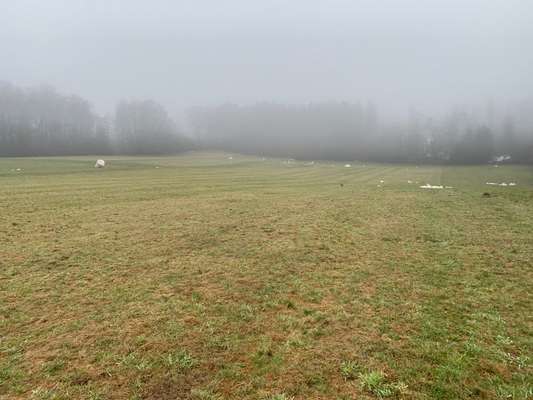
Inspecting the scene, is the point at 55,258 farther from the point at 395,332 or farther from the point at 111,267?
the point at 395,332

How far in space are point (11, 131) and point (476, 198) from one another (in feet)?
724

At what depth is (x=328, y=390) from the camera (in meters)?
5.44

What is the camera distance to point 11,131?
555 feet

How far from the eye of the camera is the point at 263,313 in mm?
8242

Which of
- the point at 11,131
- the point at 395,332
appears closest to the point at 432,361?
the point at 395,332

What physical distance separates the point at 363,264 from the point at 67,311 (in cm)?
1027

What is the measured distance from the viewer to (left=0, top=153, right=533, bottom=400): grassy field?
566 centimetres

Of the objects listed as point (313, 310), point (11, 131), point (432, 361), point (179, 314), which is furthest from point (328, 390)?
point (11, 131)

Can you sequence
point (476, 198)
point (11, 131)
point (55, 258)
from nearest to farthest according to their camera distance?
point (55, 258), point (476, 198), point (11, 131)

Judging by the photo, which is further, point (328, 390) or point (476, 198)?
point (476, 198)

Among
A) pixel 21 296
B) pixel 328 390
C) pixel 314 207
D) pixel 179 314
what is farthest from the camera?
pixel 314 207

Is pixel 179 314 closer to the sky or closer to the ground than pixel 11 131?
closer to the ground

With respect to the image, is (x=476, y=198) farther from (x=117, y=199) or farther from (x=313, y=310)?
(x=117, y=199)

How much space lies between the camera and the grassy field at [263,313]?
566cm
